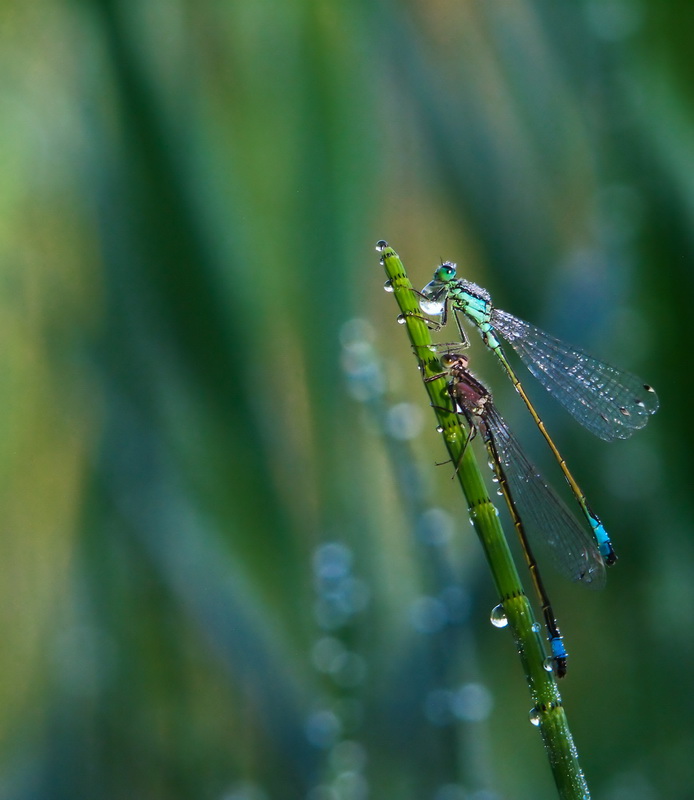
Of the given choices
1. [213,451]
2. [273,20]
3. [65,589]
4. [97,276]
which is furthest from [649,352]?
[65,589]

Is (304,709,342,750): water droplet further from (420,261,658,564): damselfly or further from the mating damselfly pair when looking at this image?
(420,261,658,564): damselfly

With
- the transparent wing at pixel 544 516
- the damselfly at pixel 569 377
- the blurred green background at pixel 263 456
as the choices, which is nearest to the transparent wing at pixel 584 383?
the damselfly at pixel 569 377

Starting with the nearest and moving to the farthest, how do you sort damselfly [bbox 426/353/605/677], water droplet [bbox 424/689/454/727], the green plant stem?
the green plant stem
damselfly [bbox 426/353/605/677]
water droplet [bbox 424/689/454/727]

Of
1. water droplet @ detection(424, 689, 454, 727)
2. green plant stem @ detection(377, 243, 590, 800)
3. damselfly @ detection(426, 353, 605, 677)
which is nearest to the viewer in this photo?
green plant stem @ detection(377, 243, 590, 800)

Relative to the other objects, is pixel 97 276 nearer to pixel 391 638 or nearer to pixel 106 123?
pixel 106 123

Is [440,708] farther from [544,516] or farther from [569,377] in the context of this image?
[569,377]

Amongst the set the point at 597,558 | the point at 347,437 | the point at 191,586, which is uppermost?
the point at 347,437

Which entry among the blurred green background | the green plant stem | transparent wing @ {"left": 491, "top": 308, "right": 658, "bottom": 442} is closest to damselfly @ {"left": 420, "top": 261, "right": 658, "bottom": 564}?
transparent wing @ {"left": 491, "top": 308, "right": 658, "bottom": 442}
